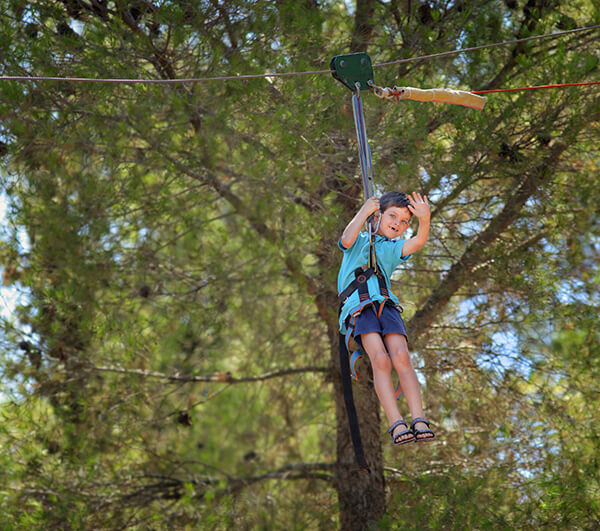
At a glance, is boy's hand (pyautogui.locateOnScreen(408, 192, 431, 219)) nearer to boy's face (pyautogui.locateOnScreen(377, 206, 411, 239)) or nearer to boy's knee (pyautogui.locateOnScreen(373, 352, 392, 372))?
boy's face (pyautogui.locateOnScreen(377, 206, 411, 239))

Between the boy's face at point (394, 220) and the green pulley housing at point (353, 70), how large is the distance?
1.99ft

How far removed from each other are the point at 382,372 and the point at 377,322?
0.23 metres

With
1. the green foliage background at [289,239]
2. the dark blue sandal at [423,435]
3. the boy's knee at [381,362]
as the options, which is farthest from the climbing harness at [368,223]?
the green foliage background at [289,239]

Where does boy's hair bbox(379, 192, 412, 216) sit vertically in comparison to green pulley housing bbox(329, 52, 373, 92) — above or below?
below

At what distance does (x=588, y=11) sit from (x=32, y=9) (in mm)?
3964

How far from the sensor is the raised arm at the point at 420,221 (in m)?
3.47

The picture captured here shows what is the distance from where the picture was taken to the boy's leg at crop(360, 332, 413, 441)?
10.8 ft

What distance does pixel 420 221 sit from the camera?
348 cm

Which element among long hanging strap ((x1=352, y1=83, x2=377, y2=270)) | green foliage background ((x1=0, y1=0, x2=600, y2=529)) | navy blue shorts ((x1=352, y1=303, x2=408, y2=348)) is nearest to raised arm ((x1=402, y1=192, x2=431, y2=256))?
long hanging strap ((x1=352, y1=83, x2=377, y2=270))

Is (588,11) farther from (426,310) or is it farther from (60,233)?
(60,233)

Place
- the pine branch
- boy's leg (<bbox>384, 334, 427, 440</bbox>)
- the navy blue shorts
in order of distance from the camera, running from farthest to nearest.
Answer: the pine branch
the navy blue shorts
boy's leg (<bbox>384, 334, 427, 440</bbox>)

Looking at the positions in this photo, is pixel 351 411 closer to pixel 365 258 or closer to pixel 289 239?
pixel 365 258

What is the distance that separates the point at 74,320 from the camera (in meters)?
6.13

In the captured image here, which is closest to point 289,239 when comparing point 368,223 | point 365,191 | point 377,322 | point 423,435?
point 368,223
